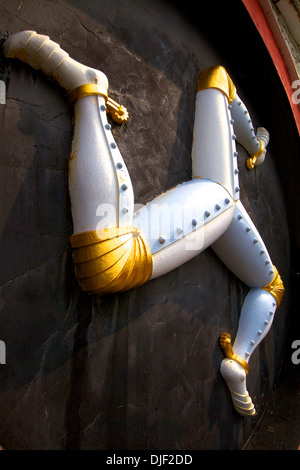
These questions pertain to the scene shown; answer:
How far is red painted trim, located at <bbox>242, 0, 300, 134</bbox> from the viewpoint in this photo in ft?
6.43

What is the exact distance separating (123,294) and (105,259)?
0.21 meters

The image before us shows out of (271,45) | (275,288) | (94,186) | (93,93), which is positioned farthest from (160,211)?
(271,45)

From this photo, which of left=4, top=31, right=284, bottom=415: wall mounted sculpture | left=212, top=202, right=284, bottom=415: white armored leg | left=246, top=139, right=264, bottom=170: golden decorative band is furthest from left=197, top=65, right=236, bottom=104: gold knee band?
left=212, top=202, right=284, bottom=415: white armored leg

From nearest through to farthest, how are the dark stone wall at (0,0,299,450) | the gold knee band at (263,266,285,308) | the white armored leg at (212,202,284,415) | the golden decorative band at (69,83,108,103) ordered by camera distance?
the dark stone wall at (0,0,299,450)
the golden decorative band at (69,83,108,103)
the white armored leg at (212,202,284,415)
the gold knee band at (263,266,285,308)

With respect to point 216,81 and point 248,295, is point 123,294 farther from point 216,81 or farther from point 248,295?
point 216,81

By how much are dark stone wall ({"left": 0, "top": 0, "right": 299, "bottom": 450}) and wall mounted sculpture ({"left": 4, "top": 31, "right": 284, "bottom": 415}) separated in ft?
0.18

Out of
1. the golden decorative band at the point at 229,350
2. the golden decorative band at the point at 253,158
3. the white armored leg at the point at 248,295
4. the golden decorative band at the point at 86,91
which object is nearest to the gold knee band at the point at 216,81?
the golden decorative band at the point at 253,158

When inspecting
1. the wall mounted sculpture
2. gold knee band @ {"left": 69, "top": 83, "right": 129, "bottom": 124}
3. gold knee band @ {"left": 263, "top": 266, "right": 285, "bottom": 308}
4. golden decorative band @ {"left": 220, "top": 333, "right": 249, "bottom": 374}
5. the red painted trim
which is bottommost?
golden decorative band @ {"left": 220, "top": 333, "right": 249, "bottom": 374}

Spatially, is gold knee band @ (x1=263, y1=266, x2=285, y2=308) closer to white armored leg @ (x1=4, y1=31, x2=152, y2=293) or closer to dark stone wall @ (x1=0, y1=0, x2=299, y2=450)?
dark stone wall @ (x1=0, y1=0, x2=299, y2=450)

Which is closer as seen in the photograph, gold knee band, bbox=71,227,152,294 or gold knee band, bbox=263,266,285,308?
gold knee band, bbox=71,227,152,294

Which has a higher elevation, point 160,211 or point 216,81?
point 216,81

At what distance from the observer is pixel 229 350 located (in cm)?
171

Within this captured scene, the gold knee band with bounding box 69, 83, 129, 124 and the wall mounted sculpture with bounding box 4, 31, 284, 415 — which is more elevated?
the gold knee band with bounding box 69, 83, 129, 124

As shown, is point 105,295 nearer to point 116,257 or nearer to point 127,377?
point 116,257
